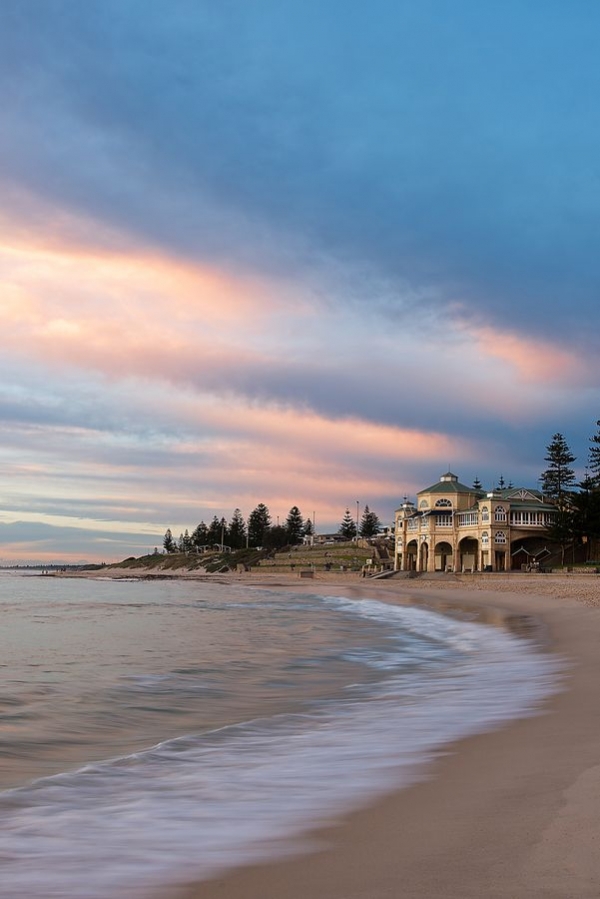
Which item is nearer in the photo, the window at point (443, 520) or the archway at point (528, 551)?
the archway at point (528, 551)

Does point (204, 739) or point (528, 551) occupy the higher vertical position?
point (528, 551)

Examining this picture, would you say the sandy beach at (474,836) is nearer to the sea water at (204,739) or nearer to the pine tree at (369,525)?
the sea water at (204,739)

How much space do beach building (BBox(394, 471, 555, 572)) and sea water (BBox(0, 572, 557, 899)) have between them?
2466 inches

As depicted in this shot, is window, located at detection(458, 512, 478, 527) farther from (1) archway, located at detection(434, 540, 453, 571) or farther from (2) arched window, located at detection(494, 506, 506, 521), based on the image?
(2) arched window, located at detection(494, 506, 506, 521)

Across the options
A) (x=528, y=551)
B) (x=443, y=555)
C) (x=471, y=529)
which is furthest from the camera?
(x=443, y=555)

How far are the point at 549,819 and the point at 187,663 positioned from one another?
11797 mm

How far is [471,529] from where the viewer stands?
279 feet

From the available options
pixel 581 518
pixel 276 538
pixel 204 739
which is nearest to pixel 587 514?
pixel 581 518

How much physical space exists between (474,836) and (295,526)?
15931 centimetres

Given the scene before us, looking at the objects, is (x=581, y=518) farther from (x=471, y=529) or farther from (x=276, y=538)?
(x=276, y=538)

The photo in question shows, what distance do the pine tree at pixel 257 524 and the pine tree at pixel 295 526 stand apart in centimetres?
1097

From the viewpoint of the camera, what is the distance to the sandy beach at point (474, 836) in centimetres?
352

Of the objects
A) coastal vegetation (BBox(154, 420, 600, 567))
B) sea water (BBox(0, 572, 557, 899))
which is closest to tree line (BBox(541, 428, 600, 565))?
coastal vegetation (BBox(154, 420, 600, 567))

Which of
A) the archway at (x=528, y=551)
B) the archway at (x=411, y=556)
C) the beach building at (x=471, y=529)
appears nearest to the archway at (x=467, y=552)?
the beach building at (x=471, y=529)
